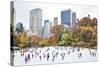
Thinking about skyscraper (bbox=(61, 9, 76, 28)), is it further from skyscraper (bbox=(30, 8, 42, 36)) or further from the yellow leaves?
the yellow leaves

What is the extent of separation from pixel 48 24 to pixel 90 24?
0.51 m

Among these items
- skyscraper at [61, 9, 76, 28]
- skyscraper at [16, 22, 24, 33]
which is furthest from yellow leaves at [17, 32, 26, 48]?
skyscraper at [61, 9, 76, 28]

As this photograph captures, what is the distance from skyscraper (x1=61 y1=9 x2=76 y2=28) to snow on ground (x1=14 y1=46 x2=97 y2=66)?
0.27 m

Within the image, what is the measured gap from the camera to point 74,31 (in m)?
2.24

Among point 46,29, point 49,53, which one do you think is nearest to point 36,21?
point 46,29

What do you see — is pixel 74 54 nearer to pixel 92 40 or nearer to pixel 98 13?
pixel 92 40

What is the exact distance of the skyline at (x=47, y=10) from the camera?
2006 millimetres

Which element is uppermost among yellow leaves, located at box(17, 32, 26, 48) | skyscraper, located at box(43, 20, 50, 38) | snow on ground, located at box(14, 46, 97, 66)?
skyscraper, located at box(43, 20, 50, 38)

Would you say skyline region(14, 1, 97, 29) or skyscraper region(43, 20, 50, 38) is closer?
skyline region(14, 1, 97, 29)

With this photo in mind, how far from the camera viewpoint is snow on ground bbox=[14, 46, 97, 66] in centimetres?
203

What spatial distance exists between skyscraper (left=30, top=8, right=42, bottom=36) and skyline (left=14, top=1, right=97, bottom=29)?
3 cm

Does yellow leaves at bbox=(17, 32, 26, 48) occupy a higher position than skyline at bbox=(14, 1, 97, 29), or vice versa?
skyline at bbox=(14, 1, 97, 29)

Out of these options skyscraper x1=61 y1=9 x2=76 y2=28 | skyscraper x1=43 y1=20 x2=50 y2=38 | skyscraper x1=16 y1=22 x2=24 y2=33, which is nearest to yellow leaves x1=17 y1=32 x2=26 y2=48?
skyscraper x1=16 y1=22 x2=24 y2=33
